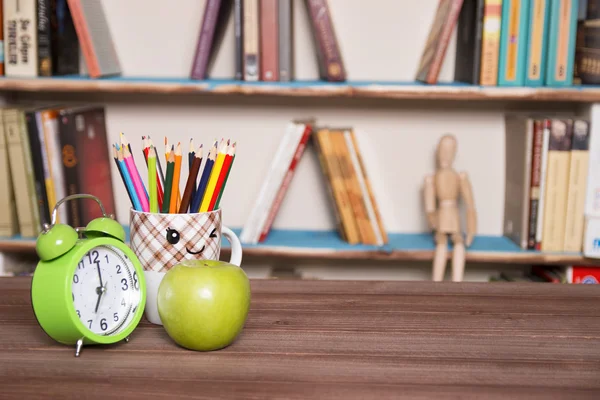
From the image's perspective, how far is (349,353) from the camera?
2.51ft

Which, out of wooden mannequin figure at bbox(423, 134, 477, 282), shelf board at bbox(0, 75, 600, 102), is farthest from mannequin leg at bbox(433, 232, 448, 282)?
shelf board at bbox(0, 75, 600, 102)

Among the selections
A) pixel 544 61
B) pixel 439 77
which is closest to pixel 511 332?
pixel 544 61

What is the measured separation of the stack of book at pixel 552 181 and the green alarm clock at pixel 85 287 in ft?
4.25

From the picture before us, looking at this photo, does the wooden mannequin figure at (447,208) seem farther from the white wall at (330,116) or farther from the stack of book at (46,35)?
the stack of book at (46,35)

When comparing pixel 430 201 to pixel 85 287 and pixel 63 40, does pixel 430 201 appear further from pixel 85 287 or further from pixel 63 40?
pixel 85 287

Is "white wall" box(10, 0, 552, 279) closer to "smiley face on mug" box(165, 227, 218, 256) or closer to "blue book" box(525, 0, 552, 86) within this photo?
"blue book" box(525, 0, 552, 86)

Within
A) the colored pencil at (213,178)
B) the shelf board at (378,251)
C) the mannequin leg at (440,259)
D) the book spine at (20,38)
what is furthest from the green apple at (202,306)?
the book spine at (20,38)

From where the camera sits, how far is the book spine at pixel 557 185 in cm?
181

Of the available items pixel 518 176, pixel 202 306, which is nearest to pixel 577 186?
pixel 518 176

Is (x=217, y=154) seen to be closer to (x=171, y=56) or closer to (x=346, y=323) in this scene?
(x=346, y=323)

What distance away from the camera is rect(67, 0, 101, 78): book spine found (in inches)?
71.1

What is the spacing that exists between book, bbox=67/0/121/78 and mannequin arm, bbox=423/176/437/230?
0.93 m

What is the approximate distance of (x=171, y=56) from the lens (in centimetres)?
205

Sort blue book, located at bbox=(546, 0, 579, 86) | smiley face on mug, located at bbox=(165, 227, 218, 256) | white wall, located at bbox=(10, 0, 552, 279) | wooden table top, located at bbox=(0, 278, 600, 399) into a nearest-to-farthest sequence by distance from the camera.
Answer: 1. wooden table top, located at bbox=(0, 278, 600, 399)
2. smiley face on mug, located at bbox=(165, 227, 218, 256)
3. blue book, located at bbox=(546, 0, 579, 86)
4. white wall, located at bbox=(10, 0, 552, 279)
